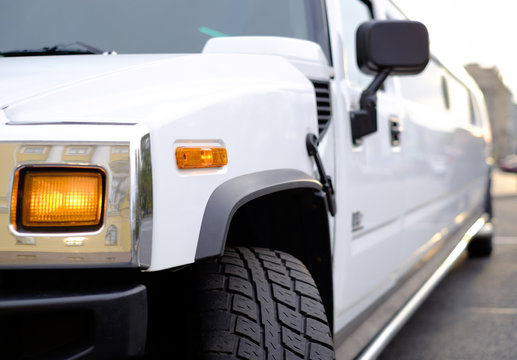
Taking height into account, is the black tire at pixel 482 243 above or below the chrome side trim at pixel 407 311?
below

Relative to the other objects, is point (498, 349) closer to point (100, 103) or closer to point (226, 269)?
point (226, 269)

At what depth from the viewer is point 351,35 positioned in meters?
2.79

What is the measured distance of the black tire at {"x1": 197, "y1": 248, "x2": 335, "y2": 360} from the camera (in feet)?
4.98

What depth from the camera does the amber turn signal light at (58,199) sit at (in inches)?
48.4

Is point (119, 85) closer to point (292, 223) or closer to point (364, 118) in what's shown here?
point (292, 223)

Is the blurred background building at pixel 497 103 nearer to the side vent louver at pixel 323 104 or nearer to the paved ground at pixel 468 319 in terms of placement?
the paved ground at pixel 468 319

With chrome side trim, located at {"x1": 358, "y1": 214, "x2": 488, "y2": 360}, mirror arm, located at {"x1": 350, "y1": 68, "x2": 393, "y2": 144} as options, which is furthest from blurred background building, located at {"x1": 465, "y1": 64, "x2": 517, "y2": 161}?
mirror arm, located at {"x1": 350, "y1": 68, "x2": 393, "y2": 144}

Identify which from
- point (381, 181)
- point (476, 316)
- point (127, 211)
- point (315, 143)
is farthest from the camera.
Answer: point (476, 316)

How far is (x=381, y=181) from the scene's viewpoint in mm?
2725

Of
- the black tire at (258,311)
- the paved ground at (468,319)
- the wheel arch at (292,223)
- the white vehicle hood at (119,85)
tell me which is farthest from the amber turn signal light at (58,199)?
the paved ground at (468,319)

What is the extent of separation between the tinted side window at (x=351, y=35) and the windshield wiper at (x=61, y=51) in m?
1.09

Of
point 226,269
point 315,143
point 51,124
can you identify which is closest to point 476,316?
point 315,143

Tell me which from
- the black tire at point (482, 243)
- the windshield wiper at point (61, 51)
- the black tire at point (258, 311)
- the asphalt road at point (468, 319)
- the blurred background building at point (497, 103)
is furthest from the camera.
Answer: the blurred background building at point (497, 103)

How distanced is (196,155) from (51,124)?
326 millimetres
